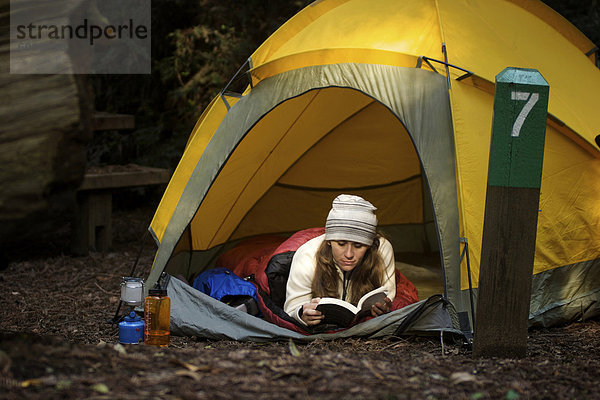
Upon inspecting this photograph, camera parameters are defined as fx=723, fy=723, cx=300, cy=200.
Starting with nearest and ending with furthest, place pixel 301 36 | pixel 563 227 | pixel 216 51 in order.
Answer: pixel 563 227, pixel 301 36, pixel 216 51

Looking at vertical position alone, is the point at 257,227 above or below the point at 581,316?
above

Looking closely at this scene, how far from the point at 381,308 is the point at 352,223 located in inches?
19.4

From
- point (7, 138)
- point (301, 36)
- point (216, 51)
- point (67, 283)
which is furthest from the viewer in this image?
point (216, 51)

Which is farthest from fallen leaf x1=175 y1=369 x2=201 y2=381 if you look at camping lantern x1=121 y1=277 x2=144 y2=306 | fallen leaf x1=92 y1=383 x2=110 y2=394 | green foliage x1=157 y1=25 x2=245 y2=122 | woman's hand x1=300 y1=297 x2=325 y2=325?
green foliage x1=157 y1=25 x2=245 y2=122

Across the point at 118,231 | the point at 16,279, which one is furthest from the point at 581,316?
the point at 118,231

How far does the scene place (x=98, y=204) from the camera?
673 cm

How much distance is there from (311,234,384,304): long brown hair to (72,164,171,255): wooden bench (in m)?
2.98

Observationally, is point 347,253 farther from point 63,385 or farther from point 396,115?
point 63,385

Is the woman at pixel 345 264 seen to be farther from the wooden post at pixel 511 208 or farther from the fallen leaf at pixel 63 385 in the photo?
the fallen leaf at pixel 63 385

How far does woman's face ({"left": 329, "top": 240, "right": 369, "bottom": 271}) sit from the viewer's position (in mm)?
4023

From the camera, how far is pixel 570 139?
4332mm

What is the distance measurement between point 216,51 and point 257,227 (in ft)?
12.1

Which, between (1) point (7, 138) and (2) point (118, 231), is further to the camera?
(2) point (118, 231)

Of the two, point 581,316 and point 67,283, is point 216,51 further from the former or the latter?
point 581,316
